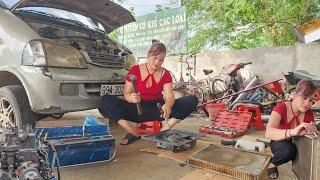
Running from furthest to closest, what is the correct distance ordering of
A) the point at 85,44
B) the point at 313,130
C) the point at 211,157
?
the point at 85,44, the point at 211,157, the point at 313,130

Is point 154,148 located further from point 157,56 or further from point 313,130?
point 313,130

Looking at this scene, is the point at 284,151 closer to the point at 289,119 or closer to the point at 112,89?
the point at 289,119

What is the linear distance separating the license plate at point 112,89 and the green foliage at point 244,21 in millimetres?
4841

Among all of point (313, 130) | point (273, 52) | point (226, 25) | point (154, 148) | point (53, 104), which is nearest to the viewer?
point (313, 130)

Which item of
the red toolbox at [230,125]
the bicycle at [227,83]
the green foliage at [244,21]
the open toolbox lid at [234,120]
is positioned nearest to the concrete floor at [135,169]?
the red toolbox at [230,125]

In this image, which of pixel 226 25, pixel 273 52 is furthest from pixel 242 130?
pixel 226 25

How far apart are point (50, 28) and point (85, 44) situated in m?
0.47

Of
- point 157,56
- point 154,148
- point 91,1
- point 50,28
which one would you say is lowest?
point 154,148

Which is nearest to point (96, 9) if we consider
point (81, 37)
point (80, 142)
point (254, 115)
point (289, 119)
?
point (81, 37)

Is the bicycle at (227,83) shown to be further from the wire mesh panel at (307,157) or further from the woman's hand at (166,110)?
the wire mesh panel at (307,157)

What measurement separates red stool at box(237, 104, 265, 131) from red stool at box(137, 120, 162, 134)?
1473 millimetres

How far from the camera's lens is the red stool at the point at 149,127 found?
342 cm

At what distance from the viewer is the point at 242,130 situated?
394cm

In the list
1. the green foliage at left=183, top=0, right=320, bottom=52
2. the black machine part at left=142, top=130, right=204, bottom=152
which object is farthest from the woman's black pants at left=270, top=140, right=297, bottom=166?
the green foliage at left=183, top=0, right=320, bottom=52
